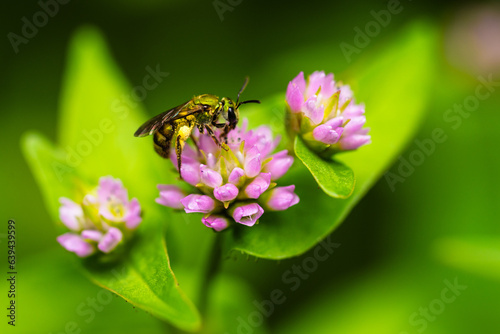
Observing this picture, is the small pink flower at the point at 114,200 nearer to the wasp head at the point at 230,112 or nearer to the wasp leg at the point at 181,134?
the wasp leg at the point at 181,134

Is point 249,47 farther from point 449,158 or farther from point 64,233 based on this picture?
point 64,233

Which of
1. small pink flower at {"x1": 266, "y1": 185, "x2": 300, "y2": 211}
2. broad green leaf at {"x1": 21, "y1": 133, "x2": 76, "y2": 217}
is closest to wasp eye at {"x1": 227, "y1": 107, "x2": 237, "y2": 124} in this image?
small pink flower at {"x1": 266, "y1": 185, "x2": 300, "y2": 211}

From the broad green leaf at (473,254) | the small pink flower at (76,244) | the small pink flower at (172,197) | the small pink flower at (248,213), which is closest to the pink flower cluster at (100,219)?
the small pink flower at (76,244)

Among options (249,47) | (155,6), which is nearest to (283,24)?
(249,47)

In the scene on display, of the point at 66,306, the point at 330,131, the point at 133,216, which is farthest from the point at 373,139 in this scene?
the point at 66,306

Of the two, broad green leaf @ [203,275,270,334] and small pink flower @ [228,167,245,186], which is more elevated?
small pink flower @ [228,167,245,186]

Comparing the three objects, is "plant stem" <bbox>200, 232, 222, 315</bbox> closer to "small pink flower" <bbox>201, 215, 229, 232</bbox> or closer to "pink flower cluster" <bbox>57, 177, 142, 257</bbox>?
"small pink flower" <bbox>201, 215, 229, 232</bbox>
